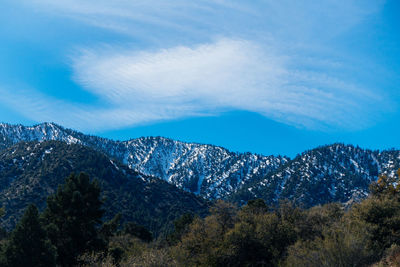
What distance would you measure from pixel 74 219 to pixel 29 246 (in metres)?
12.1

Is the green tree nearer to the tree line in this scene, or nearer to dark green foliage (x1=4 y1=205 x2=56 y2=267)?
the tree line

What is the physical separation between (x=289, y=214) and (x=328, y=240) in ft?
61.4

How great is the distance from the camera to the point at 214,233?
40.2 meters

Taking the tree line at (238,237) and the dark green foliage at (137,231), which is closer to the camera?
the tree line at (238,237)

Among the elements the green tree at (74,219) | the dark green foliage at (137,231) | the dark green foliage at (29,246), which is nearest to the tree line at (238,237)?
the dark green foliage at (29,246)

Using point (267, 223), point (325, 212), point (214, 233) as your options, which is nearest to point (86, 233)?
point (214, 233)

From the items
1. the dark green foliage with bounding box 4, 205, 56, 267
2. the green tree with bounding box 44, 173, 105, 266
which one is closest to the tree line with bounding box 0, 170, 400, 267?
the dark green foliage with bounding box 4, 205, 56, 267

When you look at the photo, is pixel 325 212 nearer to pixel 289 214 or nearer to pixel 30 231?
pixel 289 214

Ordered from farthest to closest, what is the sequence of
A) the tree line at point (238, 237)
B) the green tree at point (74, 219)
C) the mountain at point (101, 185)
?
the mountain at point (101, 185) → the green tree at point (74, 219) → the tree line at point (238, 237)

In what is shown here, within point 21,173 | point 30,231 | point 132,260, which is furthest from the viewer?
point 21,173

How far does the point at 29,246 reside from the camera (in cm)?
3481

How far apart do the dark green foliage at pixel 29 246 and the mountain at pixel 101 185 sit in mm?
84513

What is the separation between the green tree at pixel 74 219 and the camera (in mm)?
44688

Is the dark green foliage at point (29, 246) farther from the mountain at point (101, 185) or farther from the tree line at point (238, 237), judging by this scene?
the mountain at point (101, 185)
